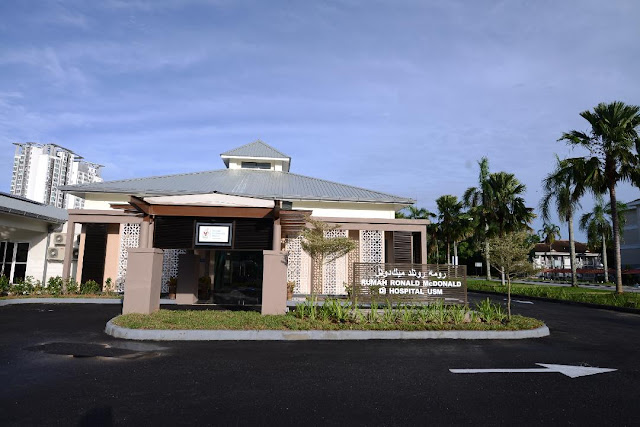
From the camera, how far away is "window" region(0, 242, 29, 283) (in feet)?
69.0

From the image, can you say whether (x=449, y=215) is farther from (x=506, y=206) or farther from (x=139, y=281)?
(x=139, y=281)

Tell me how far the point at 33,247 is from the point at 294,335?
19774 mm

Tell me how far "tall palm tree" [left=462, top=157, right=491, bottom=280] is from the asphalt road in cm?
2282

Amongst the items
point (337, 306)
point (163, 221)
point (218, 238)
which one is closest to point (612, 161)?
point (337, 306)

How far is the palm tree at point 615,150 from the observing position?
66.5 ft

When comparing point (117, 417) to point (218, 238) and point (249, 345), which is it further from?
point (218, 238)

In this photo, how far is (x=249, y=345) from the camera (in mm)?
9133

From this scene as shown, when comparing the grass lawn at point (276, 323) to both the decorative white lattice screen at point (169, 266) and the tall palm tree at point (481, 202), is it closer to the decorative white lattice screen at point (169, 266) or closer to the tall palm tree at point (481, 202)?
the decorative white lattice screen at point (169, 266)

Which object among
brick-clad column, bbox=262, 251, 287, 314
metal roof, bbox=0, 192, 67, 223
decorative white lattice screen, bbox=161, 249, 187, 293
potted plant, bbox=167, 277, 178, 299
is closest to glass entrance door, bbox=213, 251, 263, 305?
decorative white lattice screen, bbox=161, 249, 187, 293

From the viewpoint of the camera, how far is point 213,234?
505 inches

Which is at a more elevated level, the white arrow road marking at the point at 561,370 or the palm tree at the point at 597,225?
the palm tree at the point at 597,225

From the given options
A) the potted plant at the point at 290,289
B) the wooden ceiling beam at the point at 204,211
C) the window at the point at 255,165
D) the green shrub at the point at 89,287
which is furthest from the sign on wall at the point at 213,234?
the window at the point at 255,165

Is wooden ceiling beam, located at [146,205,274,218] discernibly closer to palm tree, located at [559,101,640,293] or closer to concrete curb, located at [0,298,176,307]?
concrete curb, located at [0,298,176,307]

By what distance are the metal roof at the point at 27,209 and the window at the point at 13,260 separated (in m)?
2.20
